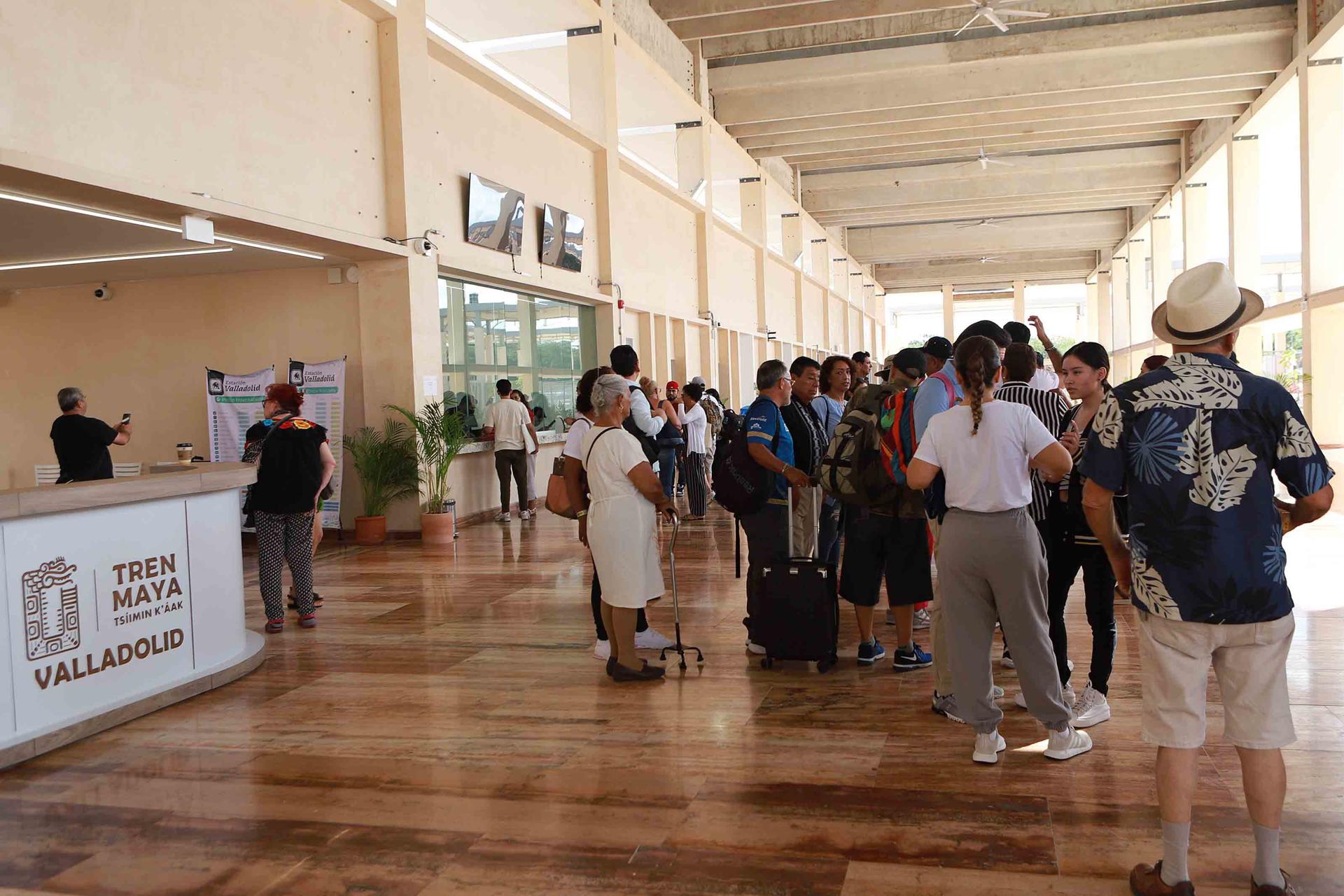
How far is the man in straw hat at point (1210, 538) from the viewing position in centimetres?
231

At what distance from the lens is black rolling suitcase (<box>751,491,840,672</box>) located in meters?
4.46

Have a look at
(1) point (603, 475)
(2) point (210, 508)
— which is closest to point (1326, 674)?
(1) point (603, 475)

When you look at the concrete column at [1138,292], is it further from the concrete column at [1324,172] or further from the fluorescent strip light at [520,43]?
the fluorescent strip light at [520,43]

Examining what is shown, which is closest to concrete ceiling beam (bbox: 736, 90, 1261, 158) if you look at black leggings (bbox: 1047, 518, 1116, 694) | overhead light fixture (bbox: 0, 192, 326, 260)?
overhead light fixture (bbox: 0, 192, 326, 260)

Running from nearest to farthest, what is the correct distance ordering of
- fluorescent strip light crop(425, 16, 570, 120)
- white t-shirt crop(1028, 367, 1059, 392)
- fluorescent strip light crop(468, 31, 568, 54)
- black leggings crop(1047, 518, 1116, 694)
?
black leggings crop(1047, 518, 1116, 694)
white t-shirt crop(1028, 367, 1059, 392)
fluorescent strip light crop(425, 16, 570, 120)
fluorescent strip light crop(468, 31, 568, 54)

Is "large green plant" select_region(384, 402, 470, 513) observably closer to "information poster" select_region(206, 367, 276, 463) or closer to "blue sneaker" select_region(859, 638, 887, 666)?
"information poster" select_region(206, 367, 276, 463)

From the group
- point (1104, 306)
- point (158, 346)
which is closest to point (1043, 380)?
point (158, 346)

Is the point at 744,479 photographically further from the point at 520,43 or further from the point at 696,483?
the point at 520,43

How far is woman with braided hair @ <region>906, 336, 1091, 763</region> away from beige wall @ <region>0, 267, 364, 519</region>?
735 cm

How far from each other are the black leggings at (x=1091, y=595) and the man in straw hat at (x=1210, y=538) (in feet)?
3.91

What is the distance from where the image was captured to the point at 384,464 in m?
9.24

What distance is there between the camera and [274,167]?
763 centimetres

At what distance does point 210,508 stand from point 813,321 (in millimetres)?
23082

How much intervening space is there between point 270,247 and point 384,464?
2.11 m
